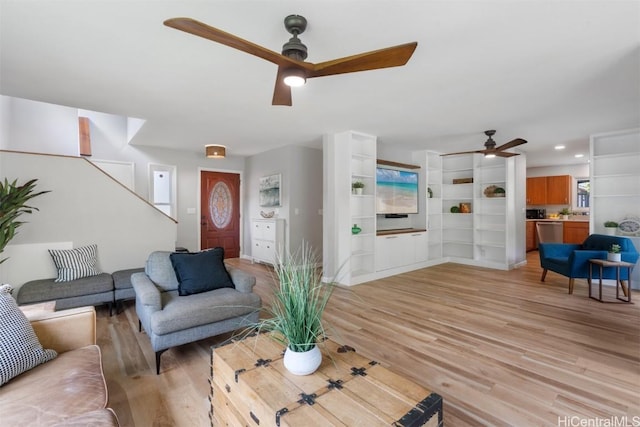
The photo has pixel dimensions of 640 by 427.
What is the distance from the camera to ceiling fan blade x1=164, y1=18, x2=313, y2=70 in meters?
1.30

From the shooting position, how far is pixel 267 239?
6203 mm

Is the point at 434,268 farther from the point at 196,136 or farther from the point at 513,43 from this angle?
the point at 196,136

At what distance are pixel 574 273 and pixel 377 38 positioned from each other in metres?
4.36

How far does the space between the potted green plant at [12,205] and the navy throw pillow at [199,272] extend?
178 centimetres

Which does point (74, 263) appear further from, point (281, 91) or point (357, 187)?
point (357, 187)

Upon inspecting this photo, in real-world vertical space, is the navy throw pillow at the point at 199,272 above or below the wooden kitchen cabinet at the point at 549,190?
below

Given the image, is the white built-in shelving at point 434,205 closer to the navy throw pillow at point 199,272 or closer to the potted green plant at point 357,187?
the potted green plant at point 357,187

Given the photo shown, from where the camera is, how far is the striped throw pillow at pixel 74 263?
3.51 meters

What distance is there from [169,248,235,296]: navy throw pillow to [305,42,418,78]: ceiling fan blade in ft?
6.83

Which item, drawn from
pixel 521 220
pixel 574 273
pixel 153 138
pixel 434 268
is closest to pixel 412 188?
pixel 434 268

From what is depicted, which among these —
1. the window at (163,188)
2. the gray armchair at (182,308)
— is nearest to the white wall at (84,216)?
the gray armchair at (182,308)

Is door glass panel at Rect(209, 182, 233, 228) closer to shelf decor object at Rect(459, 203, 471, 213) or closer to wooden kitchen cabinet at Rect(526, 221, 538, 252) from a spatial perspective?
shelf decor object at Rect(459, 203, 471, 213)

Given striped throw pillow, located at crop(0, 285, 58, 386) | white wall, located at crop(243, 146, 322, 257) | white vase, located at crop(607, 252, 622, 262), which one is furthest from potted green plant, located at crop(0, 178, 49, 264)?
white vase, located at crop(607, 252, 622, 262)

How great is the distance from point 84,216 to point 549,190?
35.1 feet
